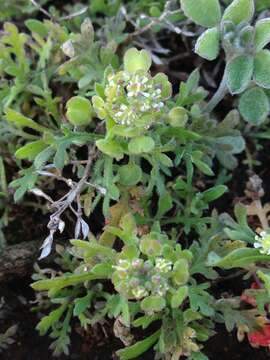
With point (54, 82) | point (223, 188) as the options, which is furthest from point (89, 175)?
point (54, 82)

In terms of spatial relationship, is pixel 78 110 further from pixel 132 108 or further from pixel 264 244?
pixel 264 244

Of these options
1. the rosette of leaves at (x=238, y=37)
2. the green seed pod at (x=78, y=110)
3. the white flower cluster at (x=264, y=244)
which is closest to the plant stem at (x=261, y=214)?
the white flower cluster at (x=264, y=244)

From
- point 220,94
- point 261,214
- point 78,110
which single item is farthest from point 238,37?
point 261,214

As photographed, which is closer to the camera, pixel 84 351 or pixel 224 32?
pixel 224 32

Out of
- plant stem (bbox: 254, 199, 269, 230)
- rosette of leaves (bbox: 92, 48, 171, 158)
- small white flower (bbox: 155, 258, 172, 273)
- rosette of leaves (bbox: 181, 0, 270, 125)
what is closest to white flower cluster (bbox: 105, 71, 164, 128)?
rosette of leaves (bbox: 92, 48, 171, 158)

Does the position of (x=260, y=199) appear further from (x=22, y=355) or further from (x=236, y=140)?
(x=22, y=355)

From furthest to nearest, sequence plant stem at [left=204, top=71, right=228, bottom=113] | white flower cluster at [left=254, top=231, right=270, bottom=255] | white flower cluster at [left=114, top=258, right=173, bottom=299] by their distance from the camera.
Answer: plant stem at [left=204, top=71, right=228, bottom=113] < white flower cluster at [left=254, top=231, right=270, bottom=255] < white flower cluster at [left=114, top=258, right=173, bottom=299]

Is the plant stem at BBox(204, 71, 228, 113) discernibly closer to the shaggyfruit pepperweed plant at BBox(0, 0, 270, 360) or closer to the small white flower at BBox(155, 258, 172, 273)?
the shaggyfruit pepperweed plant at BBox(0, 0, 270, 360)

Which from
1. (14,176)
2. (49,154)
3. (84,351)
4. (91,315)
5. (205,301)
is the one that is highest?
(49,154)
